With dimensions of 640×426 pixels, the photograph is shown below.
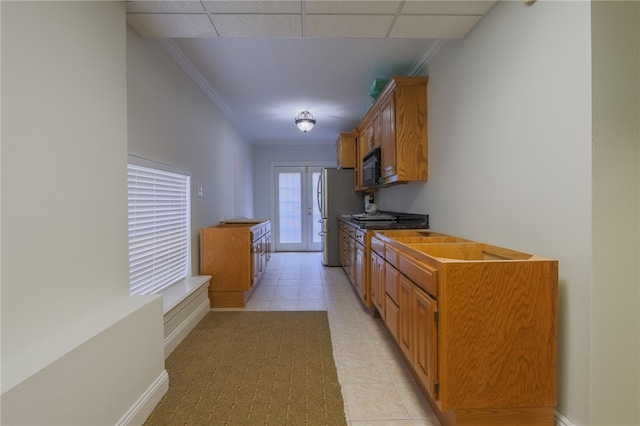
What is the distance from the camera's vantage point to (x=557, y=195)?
143 centimetres

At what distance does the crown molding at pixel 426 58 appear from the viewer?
269cm

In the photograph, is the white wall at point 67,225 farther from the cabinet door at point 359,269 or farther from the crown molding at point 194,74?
the cabinet door at point 359,269

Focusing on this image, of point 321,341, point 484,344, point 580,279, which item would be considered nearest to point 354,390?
point 321,341

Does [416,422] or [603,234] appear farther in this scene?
[416,422]

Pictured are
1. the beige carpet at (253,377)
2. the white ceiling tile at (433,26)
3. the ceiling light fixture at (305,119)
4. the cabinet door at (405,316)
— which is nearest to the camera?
the beige carpet at (253,377)

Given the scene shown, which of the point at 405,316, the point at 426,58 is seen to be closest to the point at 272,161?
the point at 426,58

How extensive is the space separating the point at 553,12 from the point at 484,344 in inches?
60.9

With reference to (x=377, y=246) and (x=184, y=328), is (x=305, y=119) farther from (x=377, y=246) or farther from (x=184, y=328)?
(x=184, y=328)

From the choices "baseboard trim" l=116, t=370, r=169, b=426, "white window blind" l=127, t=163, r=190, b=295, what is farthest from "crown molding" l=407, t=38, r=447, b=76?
"baseboard trim" l=116, t=370, r=169, b=426

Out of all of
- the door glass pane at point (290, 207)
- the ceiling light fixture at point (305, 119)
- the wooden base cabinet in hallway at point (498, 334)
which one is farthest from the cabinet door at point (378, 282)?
the door glass pane at point (290, 207)

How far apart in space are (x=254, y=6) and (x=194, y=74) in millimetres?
1644

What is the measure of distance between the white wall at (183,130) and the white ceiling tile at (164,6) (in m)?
0.28

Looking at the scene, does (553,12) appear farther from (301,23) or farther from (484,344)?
(484,344)

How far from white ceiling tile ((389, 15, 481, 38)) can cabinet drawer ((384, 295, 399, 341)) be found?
74.3 inches
